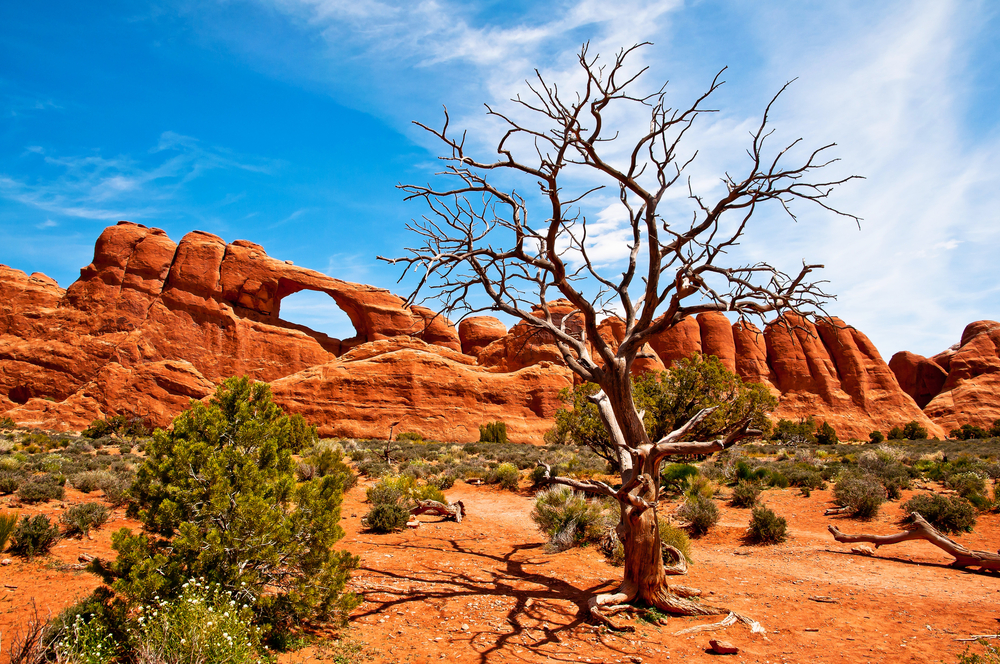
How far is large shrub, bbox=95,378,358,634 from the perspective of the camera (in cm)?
430

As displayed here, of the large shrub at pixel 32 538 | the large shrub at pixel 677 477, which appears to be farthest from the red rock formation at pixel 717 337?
the large shrub at pixel 32 538

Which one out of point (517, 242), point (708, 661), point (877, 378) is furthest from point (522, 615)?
point (877, 378)

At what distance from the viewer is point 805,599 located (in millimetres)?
6828

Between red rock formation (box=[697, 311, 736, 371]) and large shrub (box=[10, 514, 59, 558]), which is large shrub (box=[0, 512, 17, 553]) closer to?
large shrub (box=[10, 514, 59, 558])

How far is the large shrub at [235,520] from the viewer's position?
169 inches

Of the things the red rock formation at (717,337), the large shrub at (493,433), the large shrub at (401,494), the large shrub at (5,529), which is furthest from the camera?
the red rock formation at (717,337)

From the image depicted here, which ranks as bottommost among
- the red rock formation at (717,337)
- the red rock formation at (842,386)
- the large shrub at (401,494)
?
the large shrub at (401,494)

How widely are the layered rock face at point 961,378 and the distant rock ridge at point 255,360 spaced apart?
0.97 feet

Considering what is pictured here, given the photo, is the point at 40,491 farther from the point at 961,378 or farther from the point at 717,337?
the point at 961,378

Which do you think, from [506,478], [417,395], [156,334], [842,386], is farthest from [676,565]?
[842,386]

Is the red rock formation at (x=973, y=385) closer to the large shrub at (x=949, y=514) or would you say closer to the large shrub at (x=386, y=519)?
the large shrub at (x=949, y=514)

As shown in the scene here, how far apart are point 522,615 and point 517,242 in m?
4.64

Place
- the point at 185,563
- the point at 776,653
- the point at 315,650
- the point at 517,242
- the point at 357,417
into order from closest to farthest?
the point at 185,563 → the point at 315,650 → the point at 776,653 → the point at 517,242 → the point at 357,417

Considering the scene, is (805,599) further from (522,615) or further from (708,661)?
(522,615)
